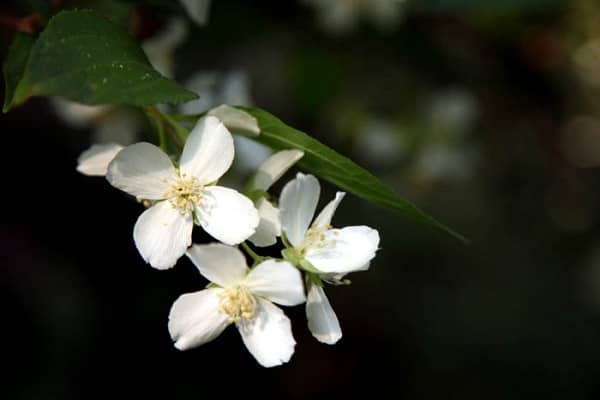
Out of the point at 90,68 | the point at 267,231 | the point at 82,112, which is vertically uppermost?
the point at 90,68

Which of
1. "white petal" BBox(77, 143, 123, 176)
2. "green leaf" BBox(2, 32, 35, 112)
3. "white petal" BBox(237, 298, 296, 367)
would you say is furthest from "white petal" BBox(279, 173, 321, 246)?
"green leaf" BBox(2, 32, 35, 112)

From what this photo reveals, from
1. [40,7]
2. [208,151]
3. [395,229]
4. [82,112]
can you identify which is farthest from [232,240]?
[395,229]

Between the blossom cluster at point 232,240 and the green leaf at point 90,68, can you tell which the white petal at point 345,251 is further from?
the green leaf at point 90,68

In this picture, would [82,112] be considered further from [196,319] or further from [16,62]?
[196,319]

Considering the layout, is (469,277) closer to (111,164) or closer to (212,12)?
(212,12)

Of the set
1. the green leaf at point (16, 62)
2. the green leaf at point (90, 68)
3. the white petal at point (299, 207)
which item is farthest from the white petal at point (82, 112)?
the white petal at point (299, 207)

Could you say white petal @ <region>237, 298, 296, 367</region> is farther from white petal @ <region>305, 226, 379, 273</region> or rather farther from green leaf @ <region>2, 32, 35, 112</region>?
green leaf @ <region>2, 32, 35, 112</region>

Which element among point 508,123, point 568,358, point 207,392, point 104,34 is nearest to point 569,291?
point 568,358
